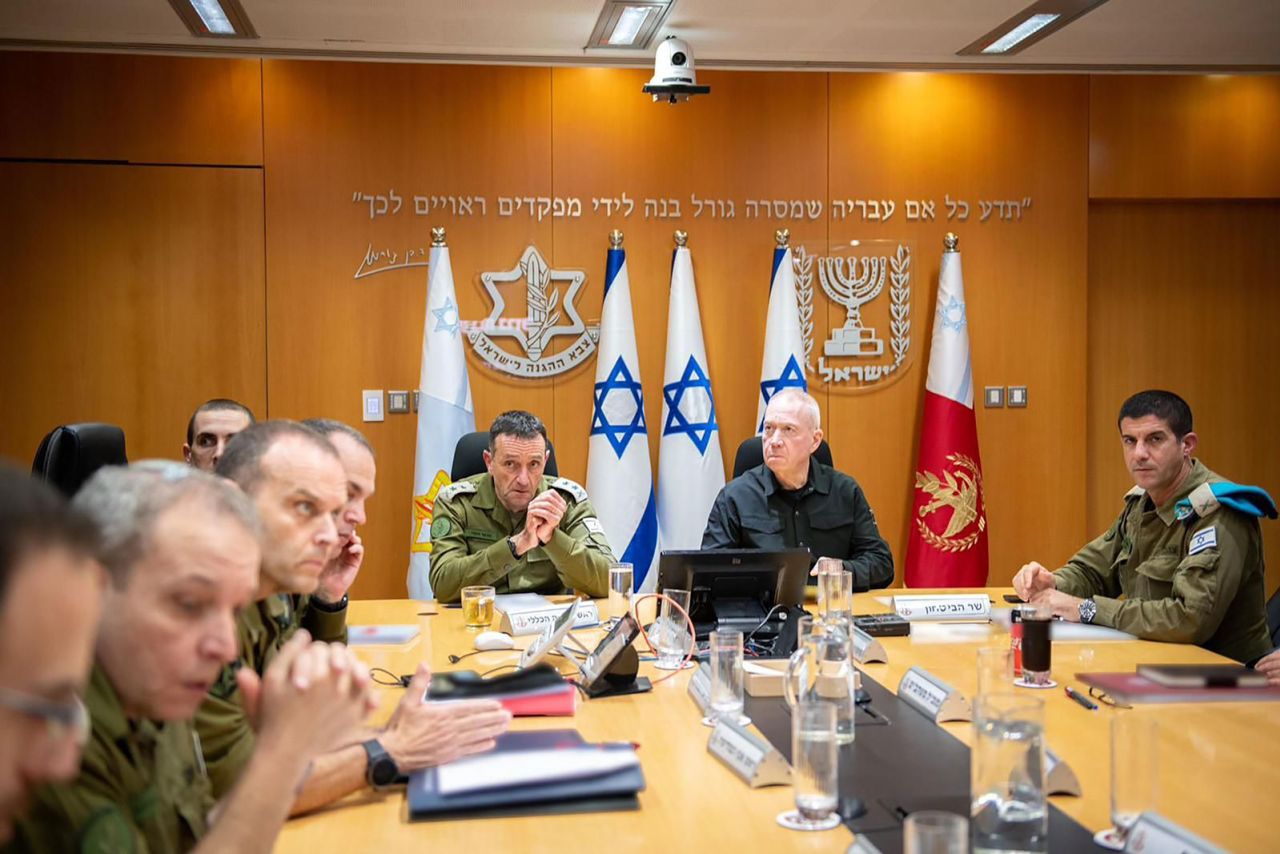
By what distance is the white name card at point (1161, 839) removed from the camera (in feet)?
4.91

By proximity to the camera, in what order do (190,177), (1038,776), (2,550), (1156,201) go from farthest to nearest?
(1156,201) → (190,177) → (1038,776) → (2,550)

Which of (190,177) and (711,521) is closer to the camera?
(711,521)

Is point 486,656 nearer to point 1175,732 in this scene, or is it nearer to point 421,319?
point 1175,732

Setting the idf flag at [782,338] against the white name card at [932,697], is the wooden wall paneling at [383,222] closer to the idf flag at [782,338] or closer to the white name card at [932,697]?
the idf flag at [782,338]

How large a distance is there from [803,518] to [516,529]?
998mm

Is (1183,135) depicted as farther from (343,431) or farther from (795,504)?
(343,431)

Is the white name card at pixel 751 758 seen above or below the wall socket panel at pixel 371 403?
below

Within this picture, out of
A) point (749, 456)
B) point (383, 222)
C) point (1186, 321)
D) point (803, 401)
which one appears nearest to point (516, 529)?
point (749, 456)

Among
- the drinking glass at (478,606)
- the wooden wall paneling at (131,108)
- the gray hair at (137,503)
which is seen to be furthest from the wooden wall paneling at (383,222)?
the gray hair at (137,503)

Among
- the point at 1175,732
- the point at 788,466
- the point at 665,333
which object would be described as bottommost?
the point at 1175,732

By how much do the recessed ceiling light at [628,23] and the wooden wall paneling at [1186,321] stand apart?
8.75 ft

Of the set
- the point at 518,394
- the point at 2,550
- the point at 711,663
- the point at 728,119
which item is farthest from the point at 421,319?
the point at 2,550

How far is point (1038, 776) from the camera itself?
1.65m

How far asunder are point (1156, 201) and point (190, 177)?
4993 millimetres
